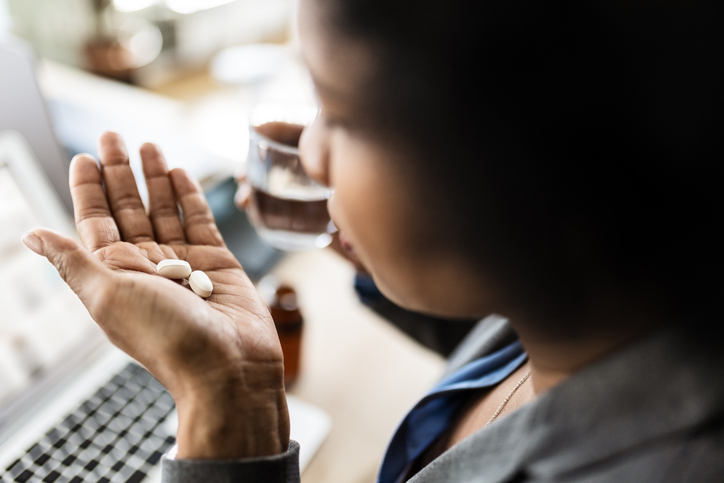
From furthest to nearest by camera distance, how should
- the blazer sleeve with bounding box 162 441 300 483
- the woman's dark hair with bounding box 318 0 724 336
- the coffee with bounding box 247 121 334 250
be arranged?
the coffee with bounding box 247 121 334 250 < the blazer sleeve with bounding box 162 441 300 483 < the woman's dark hair with bounding box 318 0 724 336

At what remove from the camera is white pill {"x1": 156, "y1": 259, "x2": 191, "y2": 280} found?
458 millimetres

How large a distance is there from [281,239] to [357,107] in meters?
0.46

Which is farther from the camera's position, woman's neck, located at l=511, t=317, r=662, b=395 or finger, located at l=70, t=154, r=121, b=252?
finger, located at l=70, t=154, r=121, b=252

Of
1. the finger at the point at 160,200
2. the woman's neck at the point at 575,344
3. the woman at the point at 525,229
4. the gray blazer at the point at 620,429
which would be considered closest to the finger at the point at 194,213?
the finger at the point at 160,200

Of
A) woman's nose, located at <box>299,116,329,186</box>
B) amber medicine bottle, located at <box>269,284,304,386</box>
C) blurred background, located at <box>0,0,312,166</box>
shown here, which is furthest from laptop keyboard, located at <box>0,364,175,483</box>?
blurred background, located at <box>0,0,312,166</box>

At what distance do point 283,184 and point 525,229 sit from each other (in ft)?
1.35

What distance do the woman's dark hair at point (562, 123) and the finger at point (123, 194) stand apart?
1.10 feet

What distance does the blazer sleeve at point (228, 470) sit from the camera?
0.38 metres

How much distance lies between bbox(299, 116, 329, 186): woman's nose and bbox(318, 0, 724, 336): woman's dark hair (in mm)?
57

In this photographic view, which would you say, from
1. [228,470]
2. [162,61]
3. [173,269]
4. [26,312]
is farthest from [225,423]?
[162,61]

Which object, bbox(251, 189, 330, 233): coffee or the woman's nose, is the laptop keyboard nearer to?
bbox(251, 189, 330, 233): coffee

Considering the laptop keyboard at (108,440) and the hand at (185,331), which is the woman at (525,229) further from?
the laptop keyboard at (108,440)

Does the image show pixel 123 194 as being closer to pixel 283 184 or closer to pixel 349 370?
pixel 283 184

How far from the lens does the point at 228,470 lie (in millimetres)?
377
